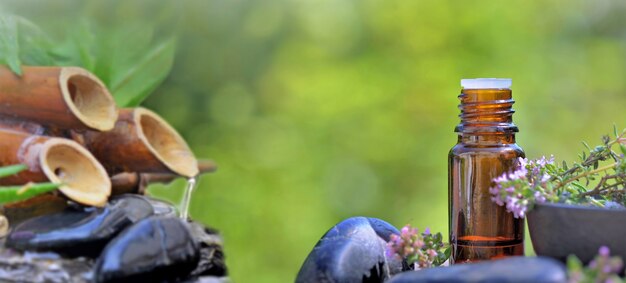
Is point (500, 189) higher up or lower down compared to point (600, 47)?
lower down

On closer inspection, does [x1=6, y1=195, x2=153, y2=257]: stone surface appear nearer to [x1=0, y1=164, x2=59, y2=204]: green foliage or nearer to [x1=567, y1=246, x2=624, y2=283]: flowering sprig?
[x1=0, y1=164, x2=59, y2=204]: green foliage

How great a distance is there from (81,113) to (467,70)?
3.77 ft

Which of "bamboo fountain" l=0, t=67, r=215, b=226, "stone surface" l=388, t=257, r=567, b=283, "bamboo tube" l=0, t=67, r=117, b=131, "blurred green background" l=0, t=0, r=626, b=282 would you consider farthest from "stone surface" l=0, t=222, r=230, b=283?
"blurred green background" l=0, t=0, r=626, b=282

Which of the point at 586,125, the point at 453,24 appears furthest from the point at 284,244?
the point at 586,125

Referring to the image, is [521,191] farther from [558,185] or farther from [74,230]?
[74,230]

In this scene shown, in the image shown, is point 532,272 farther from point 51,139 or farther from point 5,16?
point 5,16

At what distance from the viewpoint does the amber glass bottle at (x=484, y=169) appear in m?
1.00

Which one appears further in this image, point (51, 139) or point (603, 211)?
point (51, 139)

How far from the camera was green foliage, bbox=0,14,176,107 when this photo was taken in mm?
1252

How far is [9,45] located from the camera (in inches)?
44.1

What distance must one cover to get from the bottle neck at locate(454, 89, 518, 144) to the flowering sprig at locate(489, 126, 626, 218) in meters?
0.05

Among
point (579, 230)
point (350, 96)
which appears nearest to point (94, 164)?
point (579, 230)

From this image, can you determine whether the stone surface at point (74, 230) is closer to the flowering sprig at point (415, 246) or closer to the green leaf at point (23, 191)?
the green leaf at point (23, 191)

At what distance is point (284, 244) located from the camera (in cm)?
196
